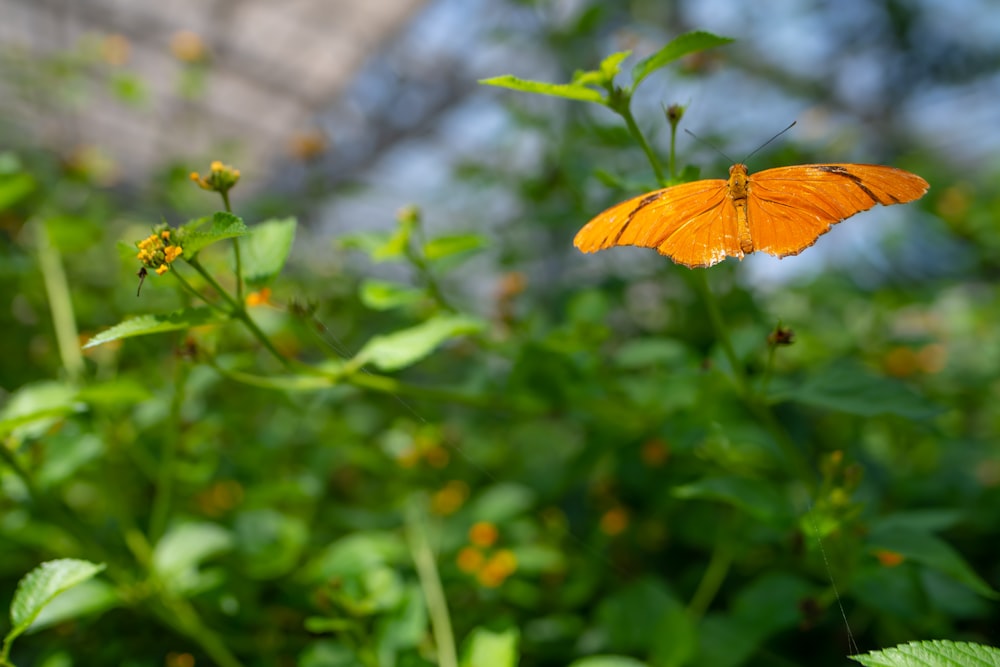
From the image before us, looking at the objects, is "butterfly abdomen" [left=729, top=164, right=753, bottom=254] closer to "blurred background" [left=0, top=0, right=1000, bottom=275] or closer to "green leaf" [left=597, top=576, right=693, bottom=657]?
"blurred background" [left=0, top=0, right=1000, bottom=275]

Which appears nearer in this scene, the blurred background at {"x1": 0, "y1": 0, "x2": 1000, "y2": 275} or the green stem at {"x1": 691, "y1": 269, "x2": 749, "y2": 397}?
the green stem at {"x1": 691, "y1": 269, "x2": 749, "y2": 397}

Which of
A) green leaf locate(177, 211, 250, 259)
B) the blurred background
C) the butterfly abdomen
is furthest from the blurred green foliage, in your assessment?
the blurred background

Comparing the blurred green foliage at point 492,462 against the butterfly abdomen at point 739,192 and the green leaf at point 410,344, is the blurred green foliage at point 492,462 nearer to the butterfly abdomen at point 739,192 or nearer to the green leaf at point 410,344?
the green leaf at point 410,344

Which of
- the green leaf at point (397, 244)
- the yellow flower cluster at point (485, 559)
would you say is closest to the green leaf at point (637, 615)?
the yellow flower cluster at point (485, 559)

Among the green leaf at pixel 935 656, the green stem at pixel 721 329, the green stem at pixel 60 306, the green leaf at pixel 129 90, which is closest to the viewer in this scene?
the green leaf at pixel 935 656

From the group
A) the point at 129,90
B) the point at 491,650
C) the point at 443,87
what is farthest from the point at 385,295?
the point at 443,87

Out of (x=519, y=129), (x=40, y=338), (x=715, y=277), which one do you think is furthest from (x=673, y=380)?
(x=40, y=338)
